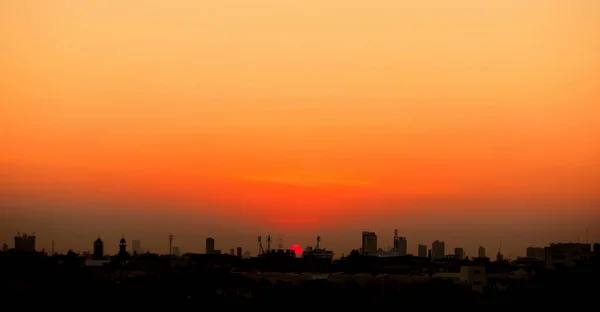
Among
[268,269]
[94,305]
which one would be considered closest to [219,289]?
[94,305]

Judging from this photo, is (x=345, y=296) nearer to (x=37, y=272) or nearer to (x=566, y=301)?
(x=566, y=301)

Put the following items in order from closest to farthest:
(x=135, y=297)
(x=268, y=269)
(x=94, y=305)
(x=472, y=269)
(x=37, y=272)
A: (x=94, y=305), (x=135, y=297), (x=37, y=272), (x=472, y=269), (x=268, y=269)

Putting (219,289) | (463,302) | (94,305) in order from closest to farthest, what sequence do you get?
(94,305) < (463,302) < (219,289)

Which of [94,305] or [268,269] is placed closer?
[94,305]

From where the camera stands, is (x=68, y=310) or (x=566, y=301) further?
(x=566, y=301)

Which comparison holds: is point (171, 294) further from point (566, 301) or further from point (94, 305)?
point (566, 301)

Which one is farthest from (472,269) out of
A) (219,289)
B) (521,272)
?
(219,289)

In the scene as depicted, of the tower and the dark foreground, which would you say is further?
the tower

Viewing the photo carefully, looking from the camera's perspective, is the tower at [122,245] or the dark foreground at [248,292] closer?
the dark foreground at [248,292]

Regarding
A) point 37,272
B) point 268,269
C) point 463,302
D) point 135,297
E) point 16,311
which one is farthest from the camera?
point 268,269
